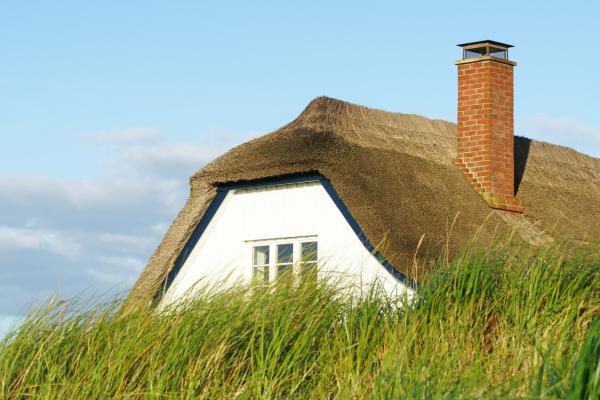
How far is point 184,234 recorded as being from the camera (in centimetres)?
1381

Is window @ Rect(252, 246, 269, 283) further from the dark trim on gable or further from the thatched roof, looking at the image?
the thatched roof

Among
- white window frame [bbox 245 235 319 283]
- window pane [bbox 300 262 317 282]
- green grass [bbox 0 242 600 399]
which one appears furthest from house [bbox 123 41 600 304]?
green grass [bbox 0 242 600 399]

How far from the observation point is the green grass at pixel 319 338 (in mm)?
7410

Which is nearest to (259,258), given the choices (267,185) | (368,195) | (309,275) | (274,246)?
(274,246)

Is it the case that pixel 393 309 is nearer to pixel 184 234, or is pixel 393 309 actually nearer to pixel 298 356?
pixel 298 356

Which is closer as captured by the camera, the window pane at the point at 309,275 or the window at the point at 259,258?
the window pane at the point at 309,275

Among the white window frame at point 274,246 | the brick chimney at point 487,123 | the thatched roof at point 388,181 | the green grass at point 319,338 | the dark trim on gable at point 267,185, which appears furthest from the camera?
the brick chimney at point 487,123

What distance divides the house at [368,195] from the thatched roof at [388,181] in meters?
0.02

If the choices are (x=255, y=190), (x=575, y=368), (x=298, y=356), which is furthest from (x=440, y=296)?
(x=255, y=190)

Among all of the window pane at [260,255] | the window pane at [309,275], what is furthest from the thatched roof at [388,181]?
the window pane at [309,275]

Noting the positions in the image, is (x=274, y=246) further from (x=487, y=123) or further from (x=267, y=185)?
(x=487, y=123)

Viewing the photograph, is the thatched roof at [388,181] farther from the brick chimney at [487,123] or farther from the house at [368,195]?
the brick chimney at [487,123]

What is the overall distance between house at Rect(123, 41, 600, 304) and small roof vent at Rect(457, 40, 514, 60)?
18mm

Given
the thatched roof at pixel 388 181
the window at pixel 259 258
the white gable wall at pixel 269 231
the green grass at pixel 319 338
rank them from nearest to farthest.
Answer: the green grass at pixel 319 338 → the white gable wall at pixel 269 231 → the thatched roof at pixel 388 181 → the window at pixel 259 258
